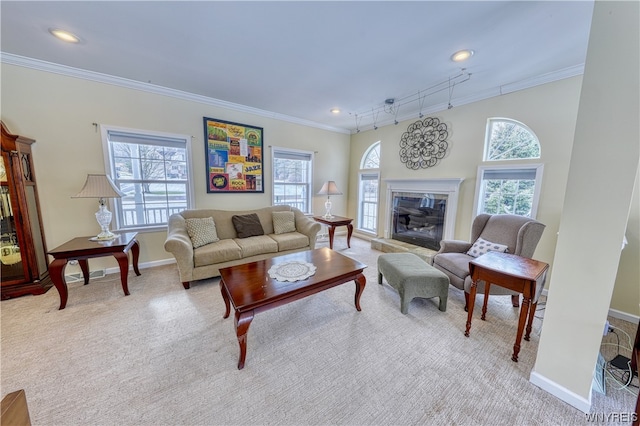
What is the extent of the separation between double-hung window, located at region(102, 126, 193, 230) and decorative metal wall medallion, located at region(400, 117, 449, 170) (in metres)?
3.66

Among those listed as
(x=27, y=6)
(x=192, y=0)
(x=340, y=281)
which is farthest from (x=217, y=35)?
(x=340, y=281)

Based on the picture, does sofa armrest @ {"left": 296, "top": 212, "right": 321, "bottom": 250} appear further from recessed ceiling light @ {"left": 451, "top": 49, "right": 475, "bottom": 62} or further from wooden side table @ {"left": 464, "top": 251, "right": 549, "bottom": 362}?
recessed ceiling light @ {"left": 451, "top": 49, "right": 475, "bottom": 62}

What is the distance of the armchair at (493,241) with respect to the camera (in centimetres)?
213

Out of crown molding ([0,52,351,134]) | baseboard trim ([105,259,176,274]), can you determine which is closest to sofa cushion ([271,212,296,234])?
baseboard trim ([105,259,176,274])

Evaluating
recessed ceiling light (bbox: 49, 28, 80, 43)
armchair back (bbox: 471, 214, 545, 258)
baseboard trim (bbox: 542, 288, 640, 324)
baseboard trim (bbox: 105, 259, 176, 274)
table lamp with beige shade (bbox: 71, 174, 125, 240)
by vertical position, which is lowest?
baseboard trim (bbox: 542, 288, 640, 324)

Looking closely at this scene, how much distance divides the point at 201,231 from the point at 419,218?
3.55 m

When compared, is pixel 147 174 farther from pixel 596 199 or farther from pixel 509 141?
pixel 509 141

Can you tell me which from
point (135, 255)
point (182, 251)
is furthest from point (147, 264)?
point (182, 251)

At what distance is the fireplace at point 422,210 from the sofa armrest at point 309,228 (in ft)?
5.50

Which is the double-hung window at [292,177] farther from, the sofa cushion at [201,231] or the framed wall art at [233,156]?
the sofa cushion at [201,231]

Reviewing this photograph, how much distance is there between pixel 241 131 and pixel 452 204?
11.9 feet

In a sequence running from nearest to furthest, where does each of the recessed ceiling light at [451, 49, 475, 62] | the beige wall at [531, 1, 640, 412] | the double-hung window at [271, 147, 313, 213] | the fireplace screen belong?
the beige wall at [531, 1, 640, 412]
the recessed ceiling light at [451, 49, 475, 62]
the fireplace screen
the double-hung window at [271, 147, 313, 213]

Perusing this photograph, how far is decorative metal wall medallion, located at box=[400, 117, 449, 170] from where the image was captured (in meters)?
3.50

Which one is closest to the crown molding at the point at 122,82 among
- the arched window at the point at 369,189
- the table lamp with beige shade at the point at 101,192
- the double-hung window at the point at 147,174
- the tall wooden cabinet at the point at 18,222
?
the double-hung window at the point at 147,174
